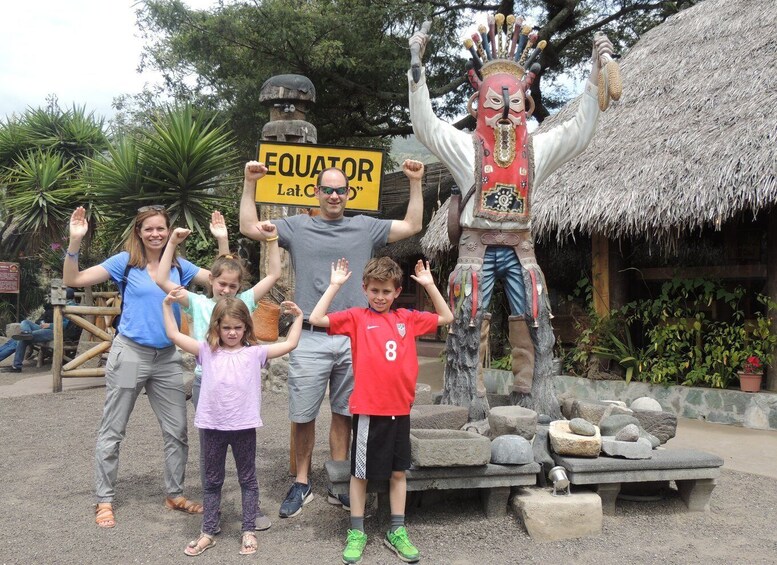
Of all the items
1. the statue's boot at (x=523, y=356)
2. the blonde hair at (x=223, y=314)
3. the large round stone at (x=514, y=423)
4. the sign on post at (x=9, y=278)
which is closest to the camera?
the blonde hair at (x=223, y=314)

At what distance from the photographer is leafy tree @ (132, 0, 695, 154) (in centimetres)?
1070

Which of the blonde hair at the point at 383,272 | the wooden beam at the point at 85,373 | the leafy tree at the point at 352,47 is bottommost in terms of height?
the wooden beam at the point at 85,373

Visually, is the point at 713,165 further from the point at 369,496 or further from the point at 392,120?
the point at 392,120

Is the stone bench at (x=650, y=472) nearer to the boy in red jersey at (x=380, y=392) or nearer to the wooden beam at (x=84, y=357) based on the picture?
the boy in red jersey at (x=380, y=392)

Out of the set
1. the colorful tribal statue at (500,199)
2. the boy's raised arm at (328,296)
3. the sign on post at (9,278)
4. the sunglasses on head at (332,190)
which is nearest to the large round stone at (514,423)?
the colorful tribal statue at (500,199)

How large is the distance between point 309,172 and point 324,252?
3.38ft

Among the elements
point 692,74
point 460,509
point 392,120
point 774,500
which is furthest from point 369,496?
point 392,120

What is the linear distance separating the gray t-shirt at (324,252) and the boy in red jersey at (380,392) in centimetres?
35

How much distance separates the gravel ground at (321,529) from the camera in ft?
9.75

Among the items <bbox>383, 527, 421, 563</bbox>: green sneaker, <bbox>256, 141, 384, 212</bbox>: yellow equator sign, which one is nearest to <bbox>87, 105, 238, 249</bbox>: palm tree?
<bbox>256, 141, 384, 212</bbox>: yellow equator sign

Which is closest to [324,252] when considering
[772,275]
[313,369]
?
[313,369]

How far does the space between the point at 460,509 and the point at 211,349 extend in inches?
60.2

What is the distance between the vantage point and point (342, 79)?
1162 centimetres

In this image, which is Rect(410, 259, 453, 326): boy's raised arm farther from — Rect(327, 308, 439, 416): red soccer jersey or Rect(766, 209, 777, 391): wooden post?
Rect(766, 209, 777, 391): wooden post
